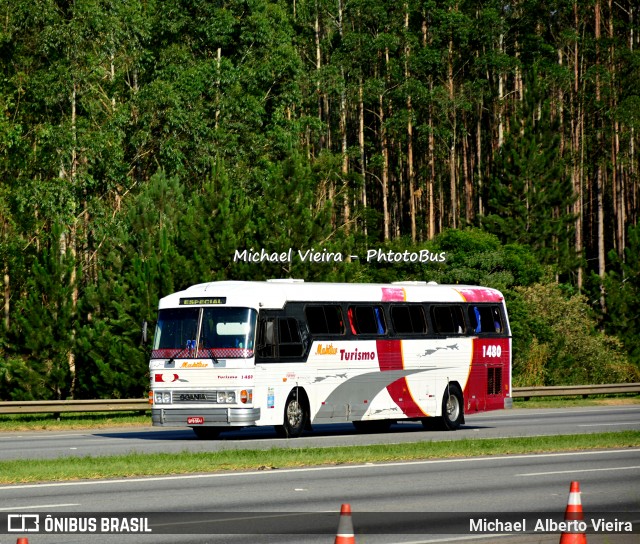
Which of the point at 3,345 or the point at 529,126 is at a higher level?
the point at 529,126

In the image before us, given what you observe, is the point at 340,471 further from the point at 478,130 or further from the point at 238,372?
the point at 478,130

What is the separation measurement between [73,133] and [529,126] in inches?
1026

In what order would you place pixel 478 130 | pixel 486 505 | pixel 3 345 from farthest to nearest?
pixel 478 130 → pixel 3 345 → pixel 486 505

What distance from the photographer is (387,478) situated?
17.9 meters

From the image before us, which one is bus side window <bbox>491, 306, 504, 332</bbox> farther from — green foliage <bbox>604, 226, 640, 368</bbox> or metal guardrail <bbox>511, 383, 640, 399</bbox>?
green foliage <bbox>604, 226, 640, 368</bbox>

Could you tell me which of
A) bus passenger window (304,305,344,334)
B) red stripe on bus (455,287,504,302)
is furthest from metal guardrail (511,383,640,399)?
bus passenger window (304,305,344,334)

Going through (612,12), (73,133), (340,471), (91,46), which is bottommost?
(340,471)

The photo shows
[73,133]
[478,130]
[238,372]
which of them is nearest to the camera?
[238,372]

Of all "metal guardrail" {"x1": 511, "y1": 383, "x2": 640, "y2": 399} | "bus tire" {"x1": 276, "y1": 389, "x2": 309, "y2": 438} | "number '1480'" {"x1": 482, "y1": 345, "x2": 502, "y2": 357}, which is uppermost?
"number '1480'" {"x1": 482, "y1": 345, "x2": 502, "y2": 357}

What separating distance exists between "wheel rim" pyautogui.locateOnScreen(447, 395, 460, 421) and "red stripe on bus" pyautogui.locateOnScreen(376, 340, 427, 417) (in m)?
0.96

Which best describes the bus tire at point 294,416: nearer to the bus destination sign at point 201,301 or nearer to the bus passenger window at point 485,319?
the bus destination sign at point 201,301

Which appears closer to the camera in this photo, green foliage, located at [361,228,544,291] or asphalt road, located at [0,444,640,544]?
asphalt road, located at [0,444,640,544]

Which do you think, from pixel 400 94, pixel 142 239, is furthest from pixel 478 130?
pixel 142 239

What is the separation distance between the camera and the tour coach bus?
2577 centimetres
